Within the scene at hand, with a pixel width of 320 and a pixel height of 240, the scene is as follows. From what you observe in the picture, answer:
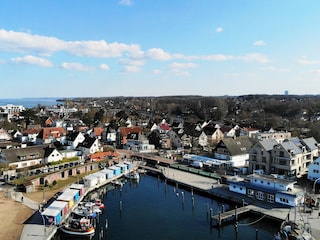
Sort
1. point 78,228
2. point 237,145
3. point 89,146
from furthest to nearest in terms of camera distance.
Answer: point 89,146 → point 237,145 → point 78,228

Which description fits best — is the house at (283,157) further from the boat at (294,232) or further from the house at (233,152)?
the boat at (294,232)

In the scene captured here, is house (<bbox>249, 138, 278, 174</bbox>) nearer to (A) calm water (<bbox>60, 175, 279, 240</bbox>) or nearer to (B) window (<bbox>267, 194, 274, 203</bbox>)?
(B) window (<bbox>267, 194, 274, 203</bbox>)

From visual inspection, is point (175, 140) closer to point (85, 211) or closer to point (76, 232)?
point (85, 211)

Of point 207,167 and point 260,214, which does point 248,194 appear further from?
point 207,167

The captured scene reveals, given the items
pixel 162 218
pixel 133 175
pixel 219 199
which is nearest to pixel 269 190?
pixel 219 199

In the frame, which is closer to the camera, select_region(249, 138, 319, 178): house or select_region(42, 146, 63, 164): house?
select_region(249, 138, 319, 178): house

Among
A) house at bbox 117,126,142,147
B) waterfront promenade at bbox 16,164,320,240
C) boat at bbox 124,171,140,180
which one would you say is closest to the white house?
boat at bbox 124,171,140,180
